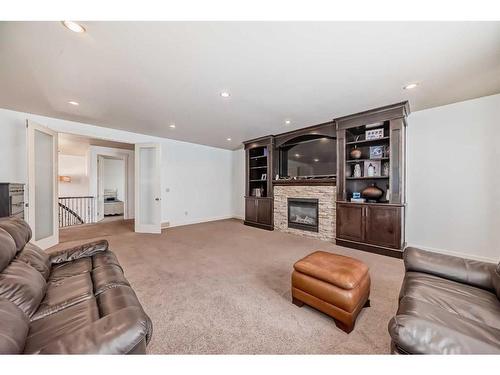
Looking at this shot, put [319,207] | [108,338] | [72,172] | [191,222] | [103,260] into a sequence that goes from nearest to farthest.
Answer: [108,338] < [103,260] < [319,207] < [191,222] < [72,172]

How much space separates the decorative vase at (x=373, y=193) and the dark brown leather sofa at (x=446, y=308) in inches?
76.6

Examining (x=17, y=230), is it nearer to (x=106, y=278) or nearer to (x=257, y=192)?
(x=106, y=278)

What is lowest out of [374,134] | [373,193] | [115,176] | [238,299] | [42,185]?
[238,299]

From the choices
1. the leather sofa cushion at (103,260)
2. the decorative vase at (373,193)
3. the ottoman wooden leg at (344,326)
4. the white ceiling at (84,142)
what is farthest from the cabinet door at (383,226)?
the white ceiling at (84,142)

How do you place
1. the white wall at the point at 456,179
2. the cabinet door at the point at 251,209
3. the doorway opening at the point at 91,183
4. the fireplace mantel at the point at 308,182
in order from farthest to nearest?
the doorway opening at the point at 91,183 < the cabinet door at the point at 251,209 < the fireplace mantel at the point at 308,182 < the white wall at the point at 456,179

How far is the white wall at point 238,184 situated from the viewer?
6828 mm

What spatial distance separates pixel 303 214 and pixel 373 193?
1.55 meters

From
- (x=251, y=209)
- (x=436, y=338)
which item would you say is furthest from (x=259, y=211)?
(x=436, y=338)

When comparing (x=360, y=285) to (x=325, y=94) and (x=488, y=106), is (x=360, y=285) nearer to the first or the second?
(x=325, y=94)

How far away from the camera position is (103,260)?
1.89 m

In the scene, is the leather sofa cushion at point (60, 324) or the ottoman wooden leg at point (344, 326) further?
the ottoman wooden leg at point (344, 326)

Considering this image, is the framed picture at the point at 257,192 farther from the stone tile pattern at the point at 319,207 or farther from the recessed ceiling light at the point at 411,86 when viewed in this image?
the recessed ceiling light at the point at 411,86

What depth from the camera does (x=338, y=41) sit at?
1795 mm

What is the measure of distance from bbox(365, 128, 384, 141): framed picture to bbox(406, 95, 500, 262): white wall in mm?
493
